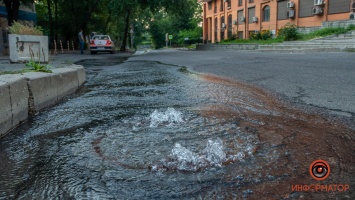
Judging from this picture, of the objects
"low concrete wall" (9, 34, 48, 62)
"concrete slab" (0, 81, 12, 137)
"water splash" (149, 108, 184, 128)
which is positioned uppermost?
"low concrete wall" (9, 34, 48, 62)

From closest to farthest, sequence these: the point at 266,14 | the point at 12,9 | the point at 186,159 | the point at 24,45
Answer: the point at 186,159 < the point at 24,45 < the point at 12,9 < the point at 266,14

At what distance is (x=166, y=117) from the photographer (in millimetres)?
3846

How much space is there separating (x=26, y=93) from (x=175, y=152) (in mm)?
2488

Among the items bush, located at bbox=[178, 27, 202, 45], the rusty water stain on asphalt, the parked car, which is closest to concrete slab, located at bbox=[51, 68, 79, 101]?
the rusty water stain on asphalt

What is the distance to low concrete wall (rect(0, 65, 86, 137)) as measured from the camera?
3481mm

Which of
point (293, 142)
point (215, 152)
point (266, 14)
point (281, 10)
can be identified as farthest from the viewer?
point (266, 14)

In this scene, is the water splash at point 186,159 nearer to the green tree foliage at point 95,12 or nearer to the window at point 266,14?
the green tree foliage at point 95,12

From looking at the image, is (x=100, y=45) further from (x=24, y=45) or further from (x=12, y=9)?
(x=24, y=45)

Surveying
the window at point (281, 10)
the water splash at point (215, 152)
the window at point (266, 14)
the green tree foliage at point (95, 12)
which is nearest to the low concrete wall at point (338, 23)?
the window at point (281, 10)

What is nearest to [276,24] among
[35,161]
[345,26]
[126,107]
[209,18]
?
[345,26]

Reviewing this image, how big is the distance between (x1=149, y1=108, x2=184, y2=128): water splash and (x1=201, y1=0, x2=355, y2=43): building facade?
21496 millimetres

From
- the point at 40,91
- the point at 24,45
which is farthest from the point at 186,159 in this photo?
the point at 24,45

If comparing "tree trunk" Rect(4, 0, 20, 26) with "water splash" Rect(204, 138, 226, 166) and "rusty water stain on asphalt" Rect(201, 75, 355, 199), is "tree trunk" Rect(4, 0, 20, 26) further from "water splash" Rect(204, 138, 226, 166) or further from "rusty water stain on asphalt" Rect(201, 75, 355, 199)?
"water splash" Rect(204, 138, 226, 166)

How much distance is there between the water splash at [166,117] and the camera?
3645 mm
